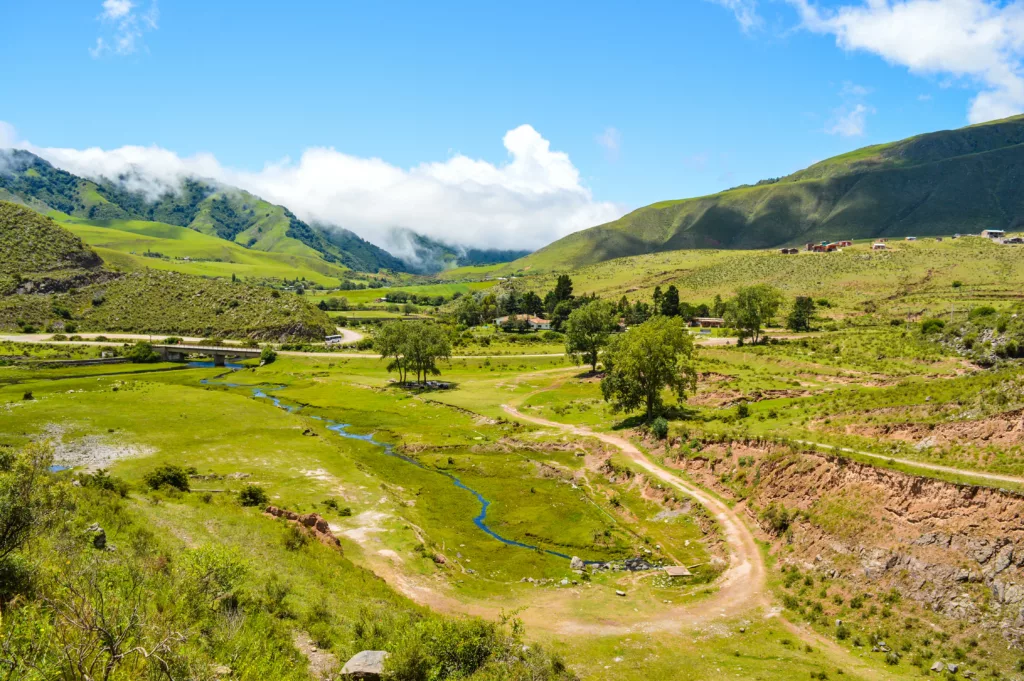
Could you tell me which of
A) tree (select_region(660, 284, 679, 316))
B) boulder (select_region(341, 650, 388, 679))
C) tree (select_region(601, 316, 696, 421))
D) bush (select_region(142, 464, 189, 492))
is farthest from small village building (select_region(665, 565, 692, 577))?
tree (select_region(660, 284, 679, 316))

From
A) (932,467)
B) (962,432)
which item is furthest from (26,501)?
(962,432)

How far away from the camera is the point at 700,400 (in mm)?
79750

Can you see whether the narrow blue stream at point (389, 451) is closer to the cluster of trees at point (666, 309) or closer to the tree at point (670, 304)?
the cluster of trees at point (666, 309)

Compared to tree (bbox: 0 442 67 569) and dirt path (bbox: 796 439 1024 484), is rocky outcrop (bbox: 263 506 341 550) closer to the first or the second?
tree (bbox: 0 442 67 569)

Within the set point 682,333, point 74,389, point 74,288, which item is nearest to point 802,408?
point 682,333

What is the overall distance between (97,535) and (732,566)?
37304 millimetres

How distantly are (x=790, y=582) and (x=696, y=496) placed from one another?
45.2 feet

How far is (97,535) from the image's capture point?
89.3 ft

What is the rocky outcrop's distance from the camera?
3802cm

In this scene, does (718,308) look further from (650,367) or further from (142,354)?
(142,354)

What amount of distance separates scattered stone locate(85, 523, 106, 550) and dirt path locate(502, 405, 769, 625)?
31230 millimetres

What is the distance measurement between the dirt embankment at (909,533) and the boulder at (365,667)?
28.6 meters

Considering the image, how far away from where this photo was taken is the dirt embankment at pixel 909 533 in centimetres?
2969

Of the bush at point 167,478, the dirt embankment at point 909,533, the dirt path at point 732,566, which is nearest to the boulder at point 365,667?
the dirt path at point 732,566
